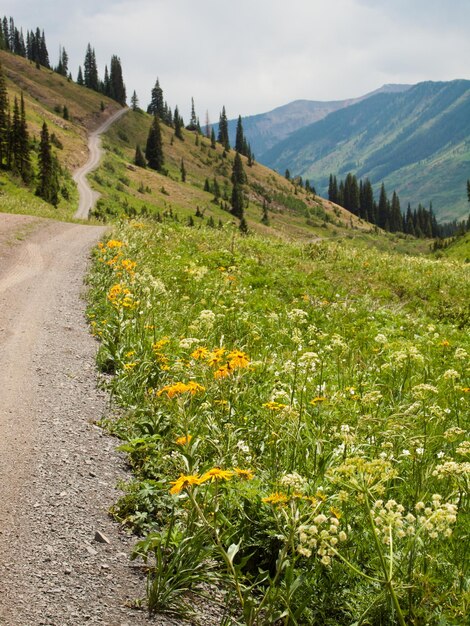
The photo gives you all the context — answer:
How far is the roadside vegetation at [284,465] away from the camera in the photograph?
121 inches

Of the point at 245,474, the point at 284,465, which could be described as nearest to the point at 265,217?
the point at 284,465

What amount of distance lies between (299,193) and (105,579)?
564 feet

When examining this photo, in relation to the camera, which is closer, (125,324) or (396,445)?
(396,445)

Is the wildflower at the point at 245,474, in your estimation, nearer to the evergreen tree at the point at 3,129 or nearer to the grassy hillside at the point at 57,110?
the grassy hillside at the point at 57,110

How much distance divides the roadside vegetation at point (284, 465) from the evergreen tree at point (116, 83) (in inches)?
7320

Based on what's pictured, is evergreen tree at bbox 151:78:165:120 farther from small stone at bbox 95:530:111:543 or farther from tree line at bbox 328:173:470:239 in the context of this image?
small stone at bbox 95:530:111:543

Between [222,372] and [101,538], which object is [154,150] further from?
[101,538]

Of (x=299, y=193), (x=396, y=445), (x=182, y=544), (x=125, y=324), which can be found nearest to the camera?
(x=182, y=544)

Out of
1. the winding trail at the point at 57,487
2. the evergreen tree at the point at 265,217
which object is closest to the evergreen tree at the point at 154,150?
the evergreen tree at the point at 265,217

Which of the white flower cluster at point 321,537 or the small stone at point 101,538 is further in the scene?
the small stone at point 101,538

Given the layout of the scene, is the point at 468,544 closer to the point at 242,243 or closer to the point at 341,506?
the point at 341,506

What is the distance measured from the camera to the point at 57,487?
456 centimetres

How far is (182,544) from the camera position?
359cm

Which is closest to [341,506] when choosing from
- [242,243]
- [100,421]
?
[100,421]
